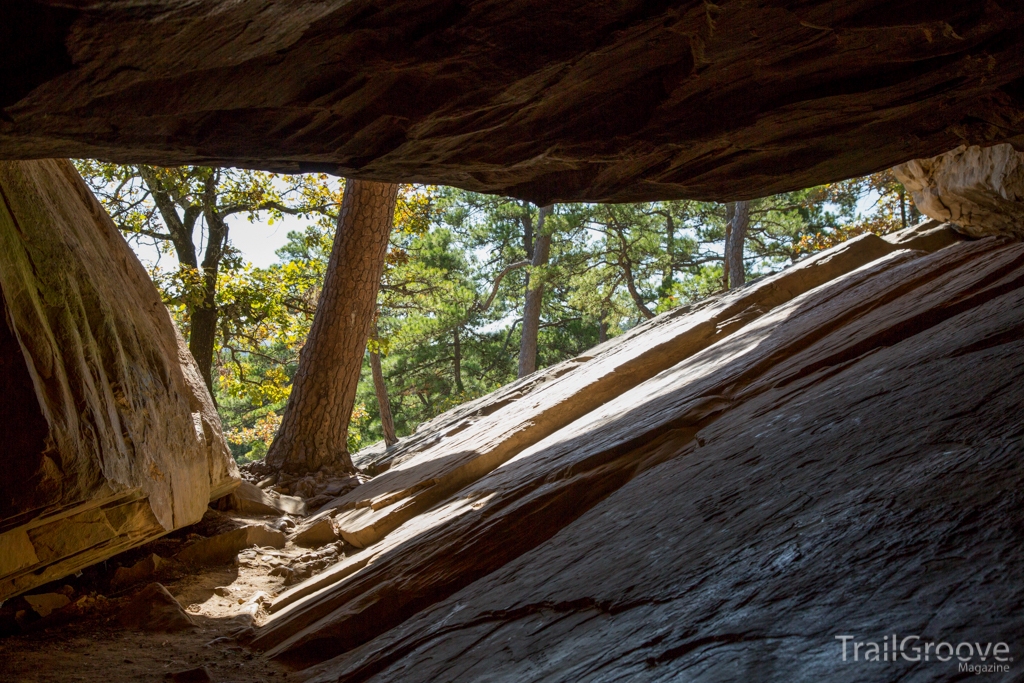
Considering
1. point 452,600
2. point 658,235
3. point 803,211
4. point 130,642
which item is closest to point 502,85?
point 452,600

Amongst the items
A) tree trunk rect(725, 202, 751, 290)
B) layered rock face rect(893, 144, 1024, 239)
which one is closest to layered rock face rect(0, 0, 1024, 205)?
layered rock face rect(893, 144, 1024, 239)

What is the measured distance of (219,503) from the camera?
6.46 meters

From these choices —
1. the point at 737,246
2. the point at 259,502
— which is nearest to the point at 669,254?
the point at 737,246

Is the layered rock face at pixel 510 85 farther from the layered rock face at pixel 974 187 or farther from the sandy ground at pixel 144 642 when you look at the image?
the sandy ground at pixel 144 642

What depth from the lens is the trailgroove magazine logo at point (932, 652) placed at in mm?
1305

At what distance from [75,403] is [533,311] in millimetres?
15166

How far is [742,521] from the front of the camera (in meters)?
2.49

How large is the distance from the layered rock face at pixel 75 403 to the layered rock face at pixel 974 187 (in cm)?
629

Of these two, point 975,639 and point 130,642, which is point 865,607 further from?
point 130,642

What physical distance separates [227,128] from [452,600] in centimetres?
267

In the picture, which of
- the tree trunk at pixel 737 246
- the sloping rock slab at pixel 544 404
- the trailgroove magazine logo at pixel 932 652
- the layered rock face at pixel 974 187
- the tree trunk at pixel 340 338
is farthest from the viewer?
the tree trunk at pixel 737 246

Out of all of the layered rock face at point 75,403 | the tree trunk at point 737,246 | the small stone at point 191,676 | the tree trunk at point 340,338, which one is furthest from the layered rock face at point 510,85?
the tree trunk at point 737,246

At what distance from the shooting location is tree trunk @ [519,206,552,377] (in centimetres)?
1784

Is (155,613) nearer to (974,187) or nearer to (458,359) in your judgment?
(974,187)
